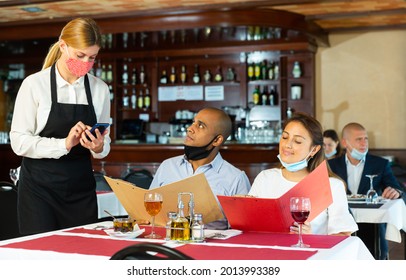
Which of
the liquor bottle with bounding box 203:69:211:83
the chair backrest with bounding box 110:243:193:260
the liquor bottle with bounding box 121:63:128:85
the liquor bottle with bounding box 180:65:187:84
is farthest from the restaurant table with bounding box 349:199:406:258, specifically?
the liquor bottle with bounding box 121:63:128:85

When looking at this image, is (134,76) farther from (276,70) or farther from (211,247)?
(211,247)

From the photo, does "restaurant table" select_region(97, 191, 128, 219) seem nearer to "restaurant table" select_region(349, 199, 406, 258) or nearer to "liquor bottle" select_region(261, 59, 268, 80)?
"restaurant table" select_region(349, 199, 406, 258)

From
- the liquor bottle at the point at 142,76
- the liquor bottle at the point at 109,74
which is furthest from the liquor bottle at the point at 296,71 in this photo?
the liquor bottle at the point at 109,74

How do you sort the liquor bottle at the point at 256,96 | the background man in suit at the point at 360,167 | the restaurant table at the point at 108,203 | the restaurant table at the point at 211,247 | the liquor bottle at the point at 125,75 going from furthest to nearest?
the liquor bottle at the point at 125,75, the liquor bottle at the point at 256,96, the background man in suit at the point at 360,167, the restaurant table at the point at 108,203, the restaurant table at the point at 211,247

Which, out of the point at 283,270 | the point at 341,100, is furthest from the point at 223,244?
the point at 341,100

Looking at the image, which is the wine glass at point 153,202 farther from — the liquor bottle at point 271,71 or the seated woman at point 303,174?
the liquor bottle at point 271,71

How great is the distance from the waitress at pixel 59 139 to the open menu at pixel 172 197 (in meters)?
0.31

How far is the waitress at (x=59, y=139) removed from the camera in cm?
316

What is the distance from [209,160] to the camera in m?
3.58

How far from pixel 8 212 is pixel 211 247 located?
2.55 m

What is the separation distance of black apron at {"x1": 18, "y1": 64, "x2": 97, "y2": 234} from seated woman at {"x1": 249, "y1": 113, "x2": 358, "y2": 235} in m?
0.81

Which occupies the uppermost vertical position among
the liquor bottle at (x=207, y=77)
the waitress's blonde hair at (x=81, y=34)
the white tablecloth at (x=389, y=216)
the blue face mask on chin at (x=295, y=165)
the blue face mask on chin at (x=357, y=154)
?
the liquor bottle at (x=207, y=77)

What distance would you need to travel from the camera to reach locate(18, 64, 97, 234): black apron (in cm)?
319

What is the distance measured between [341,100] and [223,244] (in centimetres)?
905
